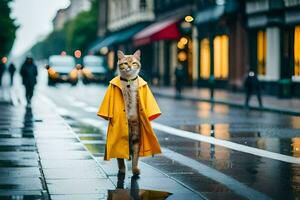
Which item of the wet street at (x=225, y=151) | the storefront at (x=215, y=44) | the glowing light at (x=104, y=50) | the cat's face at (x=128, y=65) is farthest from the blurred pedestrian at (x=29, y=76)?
the glowing light at (x=104, y=50)

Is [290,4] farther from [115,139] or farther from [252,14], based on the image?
[115,139]

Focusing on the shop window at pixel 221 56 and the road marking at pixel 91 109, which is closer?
the road marking at pixel 91 109

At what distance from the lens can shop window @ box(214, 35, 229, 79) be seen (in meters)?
46.9

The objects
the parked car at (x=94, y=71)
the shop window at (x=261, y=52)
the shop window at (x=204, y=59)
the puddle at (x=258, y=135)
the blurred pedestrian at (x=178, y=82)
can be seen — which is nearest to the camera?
the puddle at (x=258, y=135)

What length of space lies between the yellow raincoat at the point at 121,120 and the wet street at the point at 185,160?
0.37 metres

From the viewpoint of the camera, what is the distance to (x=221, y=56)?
4806cm

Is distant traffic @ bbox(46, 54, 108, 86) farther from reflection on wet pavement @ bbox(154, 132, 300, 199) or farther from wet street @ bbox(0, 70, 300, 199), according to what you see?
reflection on wet pavement @ bbox(154, 132, 300, 199)

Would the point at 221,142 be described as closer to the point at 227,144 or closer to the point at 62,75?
the point at 227,144

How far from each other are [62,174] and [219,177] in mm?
2169

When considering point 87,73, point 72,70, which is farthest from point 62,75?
point 87,73

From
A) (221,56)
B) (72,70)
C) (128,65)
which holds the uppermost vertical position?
(128,65)

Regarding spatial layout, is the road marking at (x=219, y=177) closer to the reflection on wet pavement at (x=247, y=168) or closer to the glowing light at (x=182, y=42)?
the reflection on wet pavement at (x=247, y=168)

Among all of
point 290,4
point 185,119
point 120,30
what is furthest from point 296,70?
point 120,30

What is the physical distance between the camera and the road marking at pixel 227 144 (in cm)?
1364
